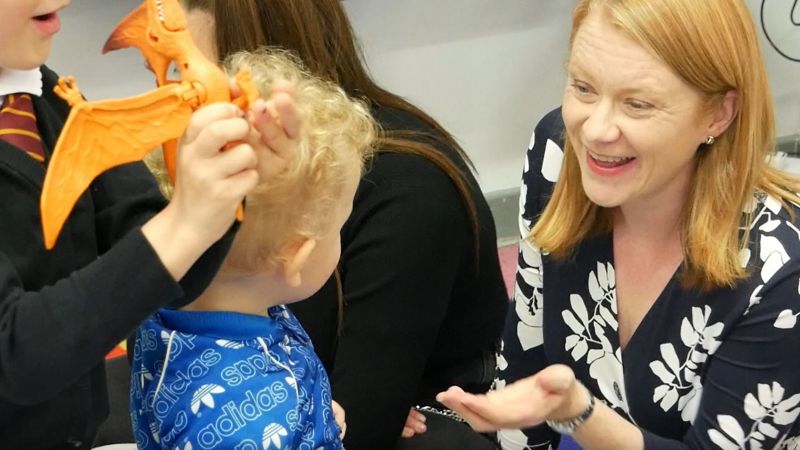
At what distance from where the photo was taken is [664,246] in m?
1.28

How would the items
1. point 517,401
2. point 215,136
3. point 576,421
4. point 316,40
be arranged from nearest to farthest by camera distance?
1. point 215,136
2. point 517,401
3. point 576,421
4. point 316,40

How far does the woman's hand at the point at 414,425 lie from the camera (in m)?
1.38

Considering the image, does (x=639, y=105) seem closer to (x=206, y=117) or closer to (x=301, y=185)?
(x=301, y=185)

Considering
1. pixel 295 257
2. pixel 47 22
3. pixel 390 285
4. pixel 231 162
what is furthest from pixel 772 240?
pixel 47 22

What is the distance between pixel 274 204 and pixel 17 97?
0.24 meters

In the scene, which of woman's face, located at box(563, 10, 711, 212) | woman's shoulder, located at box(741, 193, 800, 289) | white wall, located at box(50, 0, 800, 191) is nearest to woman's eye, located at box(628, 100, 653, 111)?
woman's face, located at box(563, 10, 711, 212)

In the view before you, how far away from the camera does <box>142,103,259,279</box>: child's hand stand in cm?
68

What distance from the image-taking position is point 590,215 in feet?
4.34

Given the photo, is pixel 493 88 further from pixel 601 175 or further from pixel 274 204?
pixel 274 204

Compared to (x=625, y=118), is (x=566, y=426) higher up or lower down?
lower down

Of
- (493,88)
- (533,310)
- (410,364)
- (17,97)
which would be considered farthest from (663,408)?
(493,88)

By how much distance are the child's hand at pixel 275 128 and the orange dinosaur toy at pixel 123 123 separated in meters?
0.01

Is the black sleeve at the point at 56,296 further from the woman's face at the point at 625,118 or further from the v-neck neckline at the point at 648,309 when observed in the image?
the v-neck neckline at the point at 648,309

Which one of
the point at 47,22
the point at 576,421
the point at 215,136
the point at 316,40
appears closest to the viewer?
the point at 215,136
